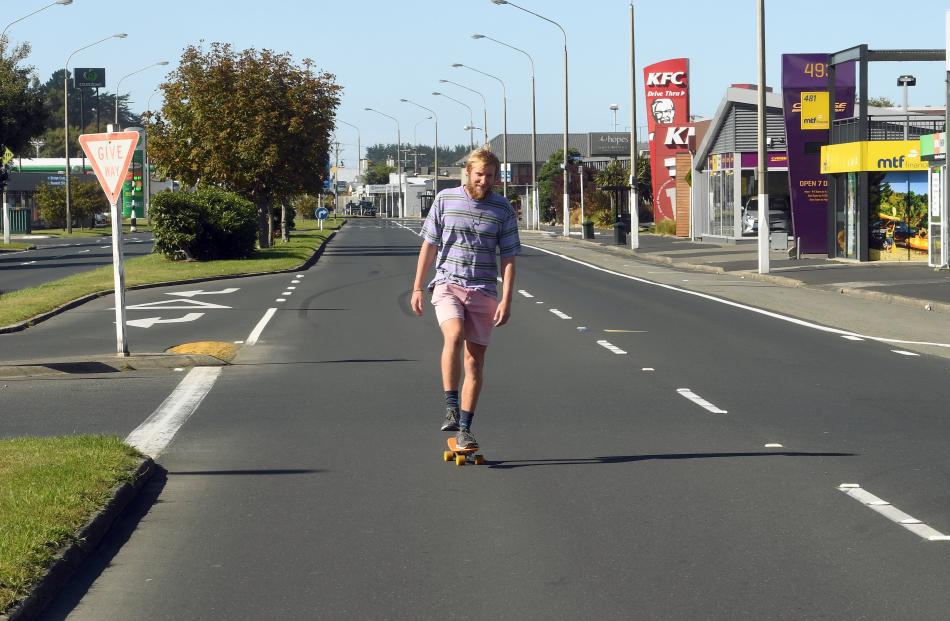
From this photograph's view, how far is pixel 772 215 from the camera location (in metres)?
52.3

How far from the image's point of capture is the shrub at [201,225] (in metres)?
38.1

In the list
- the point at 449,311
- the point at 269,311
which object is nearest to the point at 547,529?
the point at 449,311

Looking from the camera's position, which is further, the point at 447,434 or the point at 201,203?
the point at 201,203

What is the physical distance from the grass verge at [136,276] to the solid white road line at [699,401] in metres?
10.8

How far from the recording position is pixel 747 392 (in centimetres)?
1192

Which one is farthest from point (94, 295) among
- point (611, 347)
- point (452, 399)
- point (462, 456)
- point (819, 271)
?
point (462, 456)

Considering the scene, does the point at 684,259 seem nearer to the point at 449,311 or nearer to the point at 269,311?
the point at 269,311

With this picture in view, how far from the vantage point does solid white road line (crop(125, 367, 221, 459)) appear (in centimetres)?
950

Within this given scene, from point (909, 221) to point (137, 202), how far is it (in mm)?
89086

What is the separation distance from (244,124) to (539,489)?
1522 inches

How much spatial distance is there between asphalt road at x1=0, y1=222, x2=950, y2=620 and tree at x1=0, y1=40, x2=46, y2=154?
40.0m

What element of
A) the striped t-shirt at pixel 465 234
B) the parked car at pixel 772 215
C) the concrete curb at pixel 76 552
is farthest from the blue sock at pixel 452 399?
the parked car at pixel 772 215

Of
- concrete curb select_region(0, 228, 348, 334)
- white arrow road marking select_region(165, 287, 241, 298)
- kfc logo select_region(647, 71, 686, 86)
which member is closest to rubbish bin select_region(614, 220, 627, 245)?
kfc logo select_region(647, 71, 686, 86)

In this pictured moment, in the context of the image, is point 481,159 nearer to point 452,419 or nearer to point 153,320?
point 452,419
